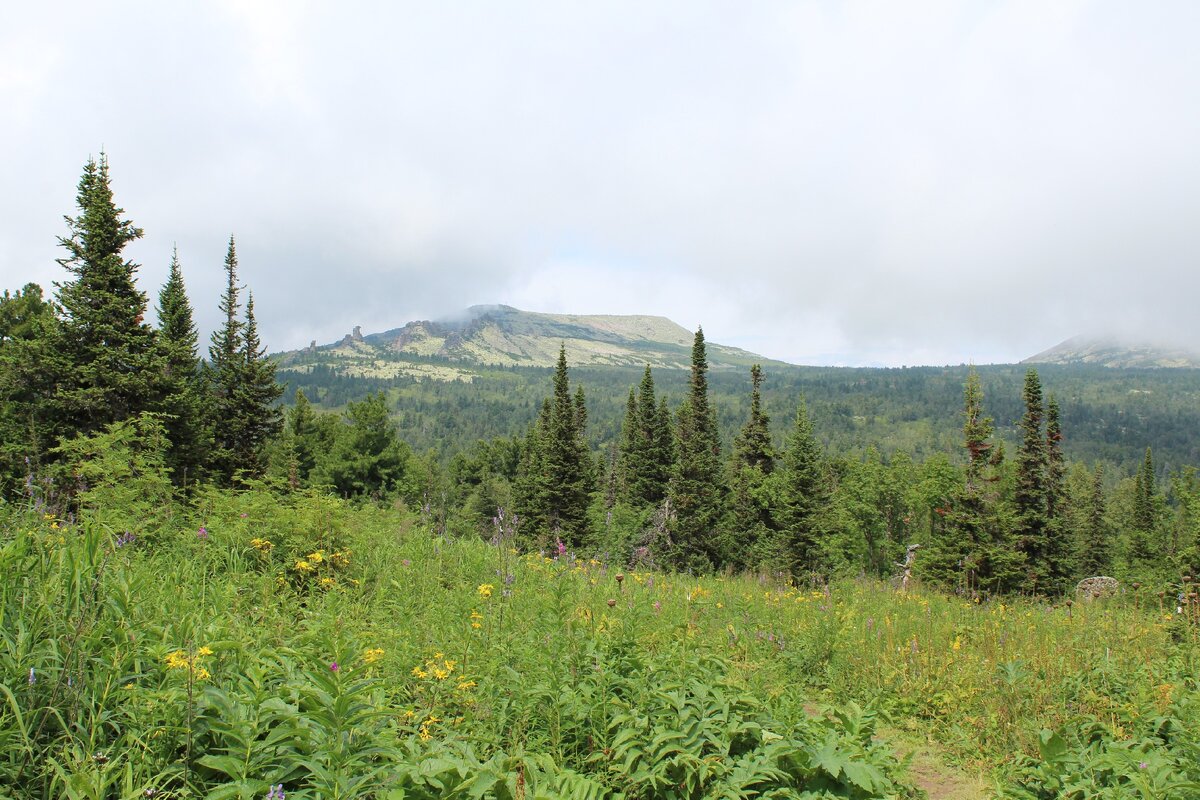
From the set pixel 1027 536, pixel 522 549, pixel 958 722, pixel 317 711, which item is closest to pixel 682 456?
pixel 1027 536

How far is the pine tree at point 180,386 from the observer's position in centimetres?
2291

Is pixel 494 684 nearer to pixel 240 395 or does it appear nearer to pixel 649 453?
pixel 240 395

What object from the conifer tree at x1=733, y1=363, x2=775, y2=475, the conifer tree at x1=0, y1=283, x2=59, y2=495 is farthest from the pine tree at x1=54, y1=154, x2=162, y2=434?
the conifer tree at x1=733, y1=363, x2=775, y2=475

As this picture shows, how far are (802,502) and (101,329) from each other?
35777mm

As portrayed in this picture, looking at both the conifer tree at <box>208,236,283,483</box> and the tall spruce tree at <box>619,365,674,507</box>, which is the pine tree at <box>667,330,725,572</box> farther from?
the conifer tree at <box>208,236,283,483</box>

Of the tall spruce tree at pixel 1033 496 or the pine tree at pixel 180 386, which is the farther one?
the tall spruce tree at pixel 1033 496

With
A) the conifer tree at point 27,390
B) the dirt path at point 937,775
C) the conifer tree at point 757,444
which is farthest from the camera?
the conifer tree at point 757,444

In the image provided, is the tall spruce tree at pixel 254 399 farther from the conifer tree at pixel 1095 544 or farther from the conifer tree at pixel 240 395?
the conifer tree at pixel 1095 544

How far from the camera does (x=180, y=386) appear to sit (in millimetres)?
23234

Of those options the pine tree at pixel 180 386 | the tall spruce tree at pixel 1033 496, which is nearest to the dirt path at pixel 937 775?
the pine tree at pixel 180 386

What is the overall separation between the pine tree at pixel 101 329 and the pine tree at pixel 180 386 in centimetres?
67

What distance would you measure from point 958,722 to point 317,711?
5035 mm

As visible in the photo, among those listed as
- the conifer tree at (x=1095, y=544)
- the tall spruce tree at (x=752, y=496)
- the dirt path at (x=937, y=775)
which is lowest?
the conifer tree at (x=1095, y=544)

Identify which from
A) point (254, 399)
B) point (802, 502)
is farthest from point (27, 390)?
point (802, 502)
